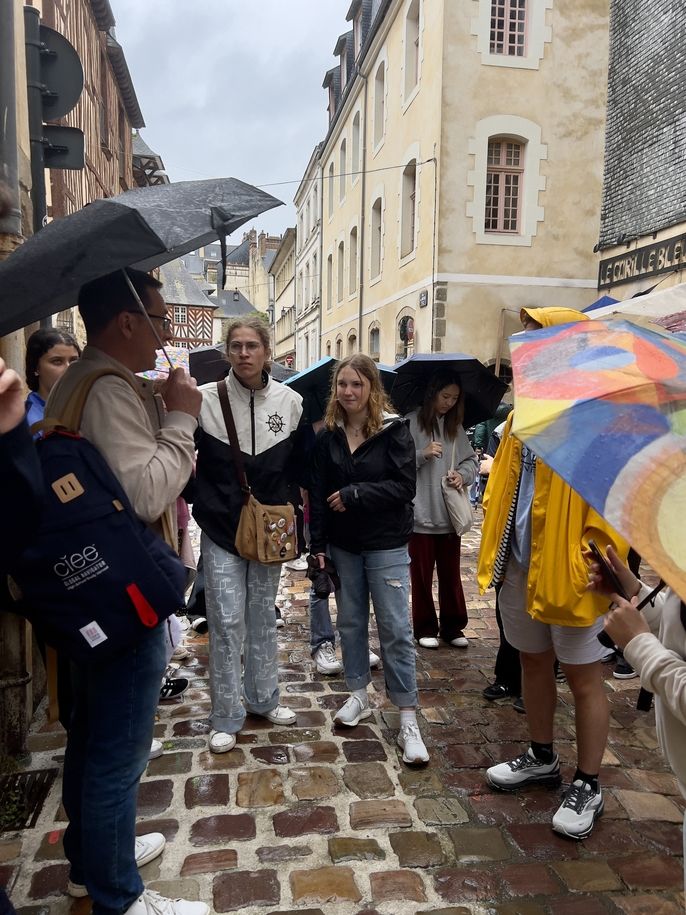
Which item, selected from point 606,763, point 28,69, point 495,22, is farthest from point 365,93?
point 606,763

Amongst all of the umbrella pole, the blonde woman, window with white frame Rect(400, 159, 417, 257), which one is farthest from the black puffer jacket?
window with white frame Rect(400, 159, 417, 257)

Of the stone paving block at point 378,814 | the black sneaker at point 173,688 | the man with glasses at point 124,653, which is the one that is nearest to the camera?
the man with glasses at point 124,653

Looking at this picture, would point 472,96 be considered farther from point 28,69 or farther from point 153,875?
point 153,875

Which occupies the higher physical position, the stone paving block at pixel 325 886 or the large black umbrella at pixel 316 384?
the large black umbrella at pixel 316 384

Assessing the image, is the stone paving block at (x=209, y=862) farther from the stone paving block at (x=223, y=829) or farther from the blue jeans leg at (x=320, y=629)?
the blue jeans leg at (x=320, y=629)

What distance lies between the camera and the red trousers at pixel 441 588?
4730 millimetres

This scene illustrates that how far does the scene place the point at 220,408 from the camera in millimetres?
3285

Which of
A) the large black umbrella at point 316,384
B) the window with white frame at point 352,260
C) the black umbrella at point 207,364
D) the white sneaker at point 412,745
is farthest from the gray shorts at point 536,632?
the window with white frame at point 352,260

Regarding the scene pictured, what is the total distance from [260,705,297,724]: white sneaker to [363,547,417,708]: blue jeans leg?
0.61m

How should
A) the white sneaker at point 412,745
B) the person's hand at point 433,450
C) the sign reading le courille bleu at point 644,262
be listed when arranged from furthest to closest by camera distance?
Result: the sign reading le courille bleu at point 644,262 < the person's hand at point 433,450 < the white sneaker at point 412,745

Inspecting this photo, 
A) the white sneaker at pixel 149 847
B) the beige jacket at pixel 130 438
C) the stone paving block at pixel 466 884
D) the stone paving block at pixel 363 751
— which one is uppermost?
the beige jacket at pixel 130 438

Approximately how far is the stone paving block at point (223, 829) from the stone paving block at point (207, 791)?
0.36 feet

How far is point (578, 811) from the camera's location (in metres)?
2.58

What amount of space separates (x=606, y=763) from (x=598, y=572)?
1.79 m
